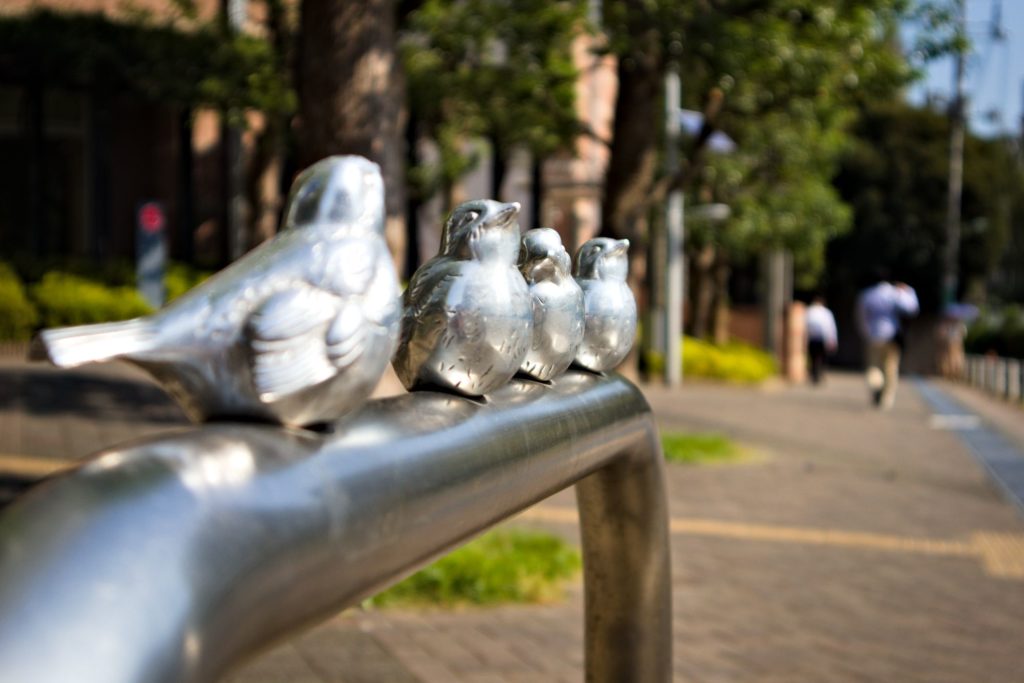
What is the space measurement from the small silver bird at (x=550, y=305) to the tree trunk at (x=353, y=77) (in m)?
4.80

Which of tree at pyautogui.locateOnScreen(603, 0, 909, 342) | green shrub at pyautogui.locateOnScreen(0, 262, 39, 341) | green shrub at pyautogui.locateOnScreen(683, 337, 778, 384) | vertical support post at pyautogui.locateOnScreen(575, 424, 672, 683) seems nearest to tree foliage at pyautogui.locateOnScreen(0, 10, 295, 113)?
green shrub at pyautogui.locateOnScreen(0, 262, 39, 341)

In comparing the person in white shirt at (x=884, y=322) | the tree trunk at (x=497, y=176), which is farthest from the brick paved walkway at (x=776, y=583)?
the tree trunk at (x=497, y=176)

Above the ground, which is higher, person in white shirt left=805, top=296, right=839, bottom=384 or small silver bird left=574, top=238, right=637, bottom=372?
small silver bird left=574, top=238, right=637, bottom=372

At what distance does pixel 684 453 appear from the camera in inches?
446

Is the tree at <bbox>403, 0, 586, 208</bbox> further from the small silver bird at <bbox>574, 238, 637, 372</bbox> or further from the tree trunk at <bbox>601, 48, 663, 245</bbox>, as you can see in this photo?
the small silver bird at <bbox>574, 238, 637, 372</bbox>

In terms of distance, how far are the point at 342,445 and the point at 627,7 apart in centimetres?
966

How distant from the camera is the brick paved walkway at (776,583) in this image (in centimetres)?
509

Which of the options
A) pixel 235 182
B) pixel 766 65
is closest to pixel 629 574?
pixel 766 65

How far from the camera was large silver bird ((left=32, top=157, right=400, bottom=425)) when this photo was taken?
3.19 feet

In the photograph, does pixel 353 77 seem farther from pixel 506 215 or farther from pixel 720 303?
pixel 720 303

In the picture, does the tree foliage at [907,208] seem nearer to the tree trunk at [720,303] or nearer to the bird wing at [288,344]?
the tree trunk at [720,303]

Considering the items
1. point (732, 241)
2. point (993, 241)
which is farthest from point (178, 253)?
point (993, 241)

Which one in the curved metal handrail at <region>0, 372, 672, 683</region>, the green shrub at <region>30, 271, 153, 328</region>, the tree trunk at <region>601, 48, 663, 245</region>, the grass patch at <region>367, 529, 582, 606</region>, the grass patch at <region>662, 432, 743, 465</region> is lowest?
the grass patch at <region>662, 432, 743, 465</region>

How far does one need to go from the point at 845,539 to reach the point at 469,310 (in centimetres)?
723
